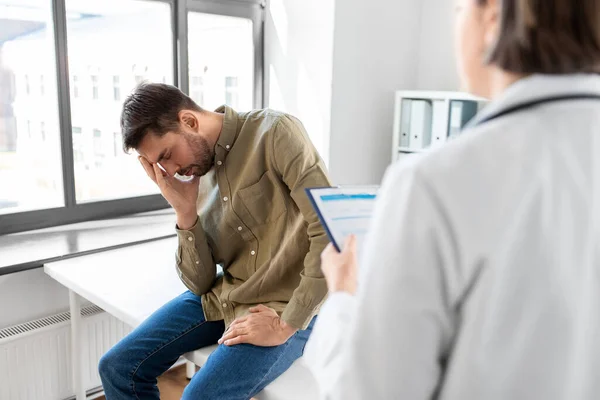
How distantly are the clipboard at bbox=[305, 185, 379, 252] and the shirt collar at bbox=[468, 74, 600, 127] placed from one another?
29 cm

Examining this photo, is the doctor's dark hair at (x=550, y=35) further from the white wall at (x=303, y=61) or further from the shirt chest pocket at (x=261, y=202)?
the white wall at (x=303, y=61)

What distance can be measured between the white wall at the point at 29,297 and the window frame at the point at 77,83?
0.30 m

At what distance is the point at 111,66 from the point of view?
7.74 feet

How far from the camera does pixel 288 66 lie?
279cm

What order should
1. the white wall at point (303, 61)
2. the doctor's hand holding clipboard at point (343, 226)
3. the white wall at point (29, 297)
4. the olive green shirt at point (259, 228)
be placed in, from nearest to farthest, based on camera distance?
the doctor's hand holding clipboard at point (343, 226) → the olive green shirt at point (259, 228) → the white wall at point (29, 297) → the white wall at point (303, 61)

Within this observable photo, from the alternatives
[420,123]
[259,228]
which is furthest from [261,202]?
[420,123]

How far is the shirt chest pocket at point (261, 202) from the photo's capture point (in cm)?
144

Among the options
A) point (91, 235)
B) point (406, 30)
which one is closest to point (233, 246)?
point (91, 235)

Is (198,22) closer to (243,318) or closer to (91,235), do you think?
(91,235)

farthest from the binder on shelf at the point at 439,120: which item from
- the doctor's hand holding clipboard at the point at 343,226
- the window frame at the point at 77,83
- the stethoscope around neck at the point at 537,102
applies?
the stethoscope around neck at the point at 537,102

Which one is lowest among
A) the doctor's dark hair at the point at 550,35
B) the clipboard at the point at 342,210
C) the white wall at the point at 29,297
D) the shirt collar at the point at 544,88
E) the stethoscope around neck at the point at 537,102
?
the white wall at the point at 29,297

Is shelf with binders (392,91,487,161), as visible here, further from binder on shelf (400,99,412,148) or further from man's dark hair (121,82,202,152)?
man's dark hair (121,82,202,152)

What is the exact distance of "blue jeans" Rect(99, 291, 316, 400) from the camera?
1.22 m

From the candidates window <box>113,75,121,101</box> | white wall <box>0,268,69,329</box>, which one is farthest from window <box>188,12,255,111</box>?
white wall <box>0,268,69,329</box>
